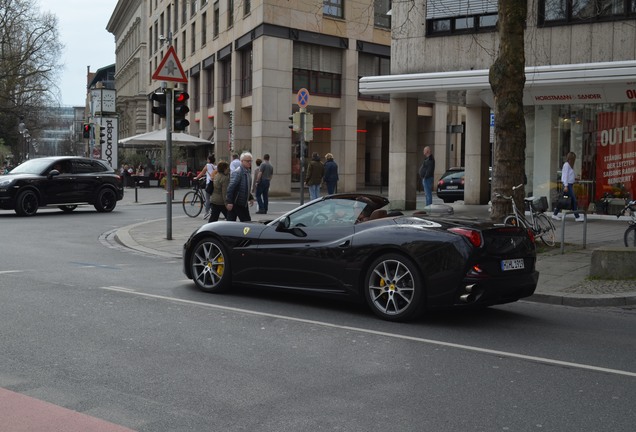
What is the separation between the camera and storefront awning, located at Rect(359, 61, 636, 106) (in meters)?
17.4

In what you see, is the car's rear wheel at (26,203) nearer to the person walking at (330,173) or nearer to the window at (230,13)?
the person walking at (330,173)

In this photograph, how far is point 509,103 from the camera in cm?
1224

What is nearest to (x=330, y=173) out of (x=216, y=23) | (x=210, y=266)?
(x=210, y=266)

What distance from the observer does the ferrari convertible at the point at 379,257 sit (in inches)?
282

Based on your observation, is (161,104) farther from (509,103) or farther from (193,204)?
(509,103)

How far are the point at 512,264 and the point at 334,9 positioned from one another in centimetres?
3182

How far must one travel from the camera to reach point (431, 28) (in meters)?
21.1

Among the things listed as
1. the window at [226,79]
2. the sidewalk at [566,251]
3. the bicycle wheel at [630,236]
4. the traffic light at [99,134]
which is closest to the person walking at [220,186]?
the sidewalk at [566,251]

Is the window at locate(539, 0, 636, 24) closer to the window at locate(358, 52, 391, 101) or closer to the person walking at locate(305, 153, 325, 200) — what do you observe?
the person walking at locate(305, 153, 325, 200)

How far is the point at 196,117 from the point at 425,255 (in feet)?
139

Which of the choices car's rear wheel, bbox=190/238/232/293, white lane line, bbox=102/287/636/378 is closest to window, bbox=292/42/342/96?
car's rear wheel, bbox=190/238/232/293

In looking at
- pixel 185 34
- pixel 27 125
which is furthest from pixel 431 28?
pixel 27 125

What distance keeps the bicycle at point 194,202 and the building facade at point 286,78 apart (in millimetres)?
11429

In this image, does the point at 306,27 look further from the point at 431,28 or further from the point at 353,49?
the point at 431,28
